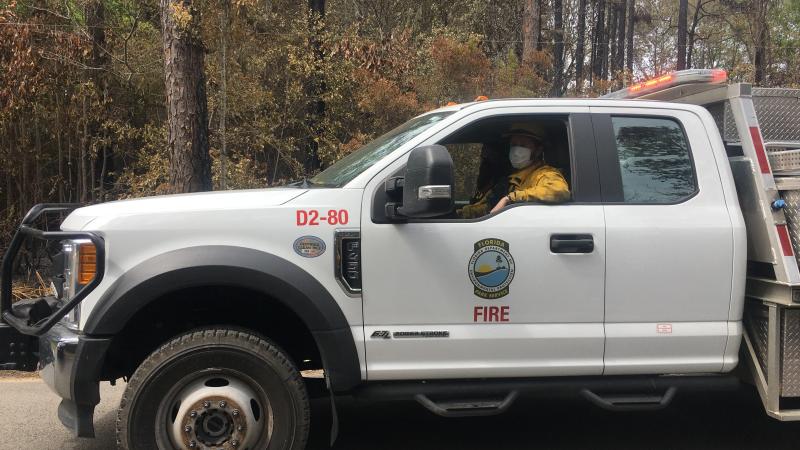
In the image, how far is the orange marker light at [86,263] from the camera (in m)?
3.26

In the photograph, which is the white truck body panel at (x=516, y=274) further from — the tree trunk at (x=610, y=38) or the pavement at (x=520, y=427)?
the tree trunk at (x=610, y=38)

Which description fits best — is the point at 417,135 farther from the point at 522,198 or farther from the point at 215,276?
the point at 215,276

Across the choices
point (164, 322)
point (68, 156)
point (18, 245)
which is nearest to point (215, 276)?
point (164, 322)

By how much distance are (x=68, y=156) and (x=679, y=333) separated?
9.28 meters

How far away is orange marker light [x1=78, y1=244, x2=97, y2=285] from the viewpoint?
3258 millimetres

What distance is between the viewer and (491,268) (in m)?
3.48

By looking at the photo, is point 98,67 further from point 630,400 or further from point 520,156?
point 630,400

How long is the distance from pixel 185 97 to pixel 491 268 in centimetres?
485

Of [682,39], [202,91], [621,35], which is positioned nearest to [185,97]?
[202,91]

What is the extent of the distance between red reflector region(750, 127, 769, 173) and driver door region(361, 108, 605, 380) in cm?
101

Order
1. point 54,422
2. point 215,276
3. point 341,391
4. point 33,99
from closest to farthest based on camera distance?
1. point 215,276
2. point 341,391
3. point 54,422
4. point 33,99

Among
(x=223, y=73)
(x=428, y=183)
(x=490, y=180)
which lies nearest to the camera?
(x=428, y=183)

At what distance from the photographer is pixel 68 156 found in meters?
9.99

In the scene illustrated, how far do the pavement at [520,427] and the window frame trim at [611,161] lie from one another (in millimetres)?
1345
